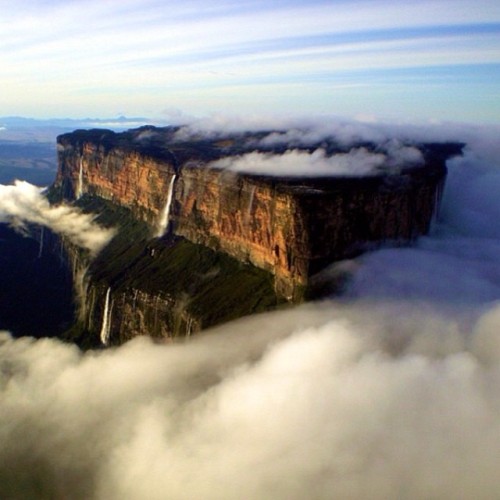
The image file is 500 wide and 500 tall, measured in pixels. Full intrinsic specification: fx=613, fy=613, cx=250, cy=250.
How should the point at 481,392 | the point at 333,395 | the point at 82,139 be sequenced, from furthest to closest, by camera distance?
the point at 82,139 < the point at 333,395 < the point at 481,392

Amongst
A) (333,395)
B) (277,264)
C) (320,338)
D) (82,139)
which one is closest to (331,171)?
(277,264)

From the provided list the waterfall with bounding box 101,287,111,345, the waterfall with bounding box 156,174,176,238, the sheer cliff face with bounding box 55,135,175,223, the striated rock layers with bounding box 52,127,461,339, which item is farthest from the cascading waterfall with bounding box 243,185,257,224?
the waterfall with bounding box 101,287,111,345

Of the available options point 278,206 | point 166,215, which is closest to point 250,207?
point 278,206

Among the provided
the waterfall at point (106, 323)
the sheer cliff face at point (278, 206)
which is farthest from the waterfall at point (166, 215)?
the waterfall at point (106, 323)

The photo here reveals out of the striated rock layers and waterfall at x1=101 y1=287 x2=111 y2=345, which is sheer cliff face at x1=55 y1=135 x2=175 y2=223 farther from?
waterfall at x1=101 y1=287 x2=111 y2=345

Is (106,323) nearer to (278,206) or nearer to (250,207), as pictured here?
(250,207)

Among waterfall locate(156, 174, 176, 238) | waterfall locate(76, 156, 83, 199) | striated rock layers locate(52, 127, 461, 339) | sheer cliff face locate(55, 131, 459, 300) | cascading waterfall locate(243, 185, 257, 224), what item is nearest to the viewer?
sheer cliff face locate(55, 131, 459, 300)

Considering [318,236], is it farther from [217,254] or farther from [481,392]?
[481,392]

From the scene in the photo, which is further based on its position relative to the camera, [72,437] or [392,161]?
[392,161]
